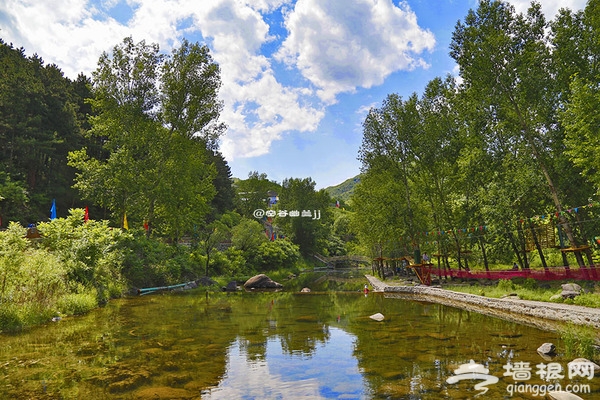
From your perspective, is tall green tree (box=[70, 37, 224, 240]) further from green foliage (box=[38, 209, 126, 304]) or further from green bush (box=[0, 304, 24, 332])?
green bush (box=[0, 304, 24, 332])

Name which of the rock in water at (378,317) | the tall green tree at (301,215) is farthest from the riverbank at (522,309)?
the tall green tree at (301,215)

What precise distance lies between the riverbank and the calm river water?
1203 millimetres

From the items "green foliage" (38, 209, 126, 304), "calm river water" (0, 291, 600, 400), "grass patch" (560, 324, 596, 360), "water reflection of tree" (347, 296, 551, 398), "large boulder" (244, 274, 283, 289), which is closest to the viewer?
"calm river water" (0, 291, 600, 400)

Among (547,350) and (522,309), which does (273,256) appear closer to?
(522,309)

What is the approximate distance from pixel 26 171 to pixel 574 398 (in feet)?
153

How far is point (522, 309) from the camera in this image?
52.0 ft

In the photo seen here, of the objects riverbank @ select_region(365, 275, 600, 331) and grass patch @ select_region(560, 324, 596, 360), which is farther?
riverbank @ select_region(365, 275, 600, 331)

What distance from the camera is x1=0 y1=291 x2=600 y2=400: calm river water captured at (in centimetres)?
748

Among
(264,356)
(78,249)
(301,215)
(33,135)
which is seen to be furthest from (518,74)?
(301,215)

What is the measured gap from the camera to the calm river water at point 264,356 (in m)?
7.48

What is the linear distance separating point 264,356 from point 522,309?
12114mm

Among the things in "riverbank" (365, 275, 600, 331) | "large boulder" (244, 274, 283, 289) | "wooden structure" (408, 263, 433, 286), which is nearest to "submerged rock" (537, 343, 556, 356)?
"riverbank" (365, 275, 600, 331)

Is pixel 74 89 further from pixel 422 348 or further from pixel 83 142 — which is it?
pixel 422 348

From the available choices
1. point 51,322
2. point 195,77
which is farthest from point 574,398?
point 195,77
